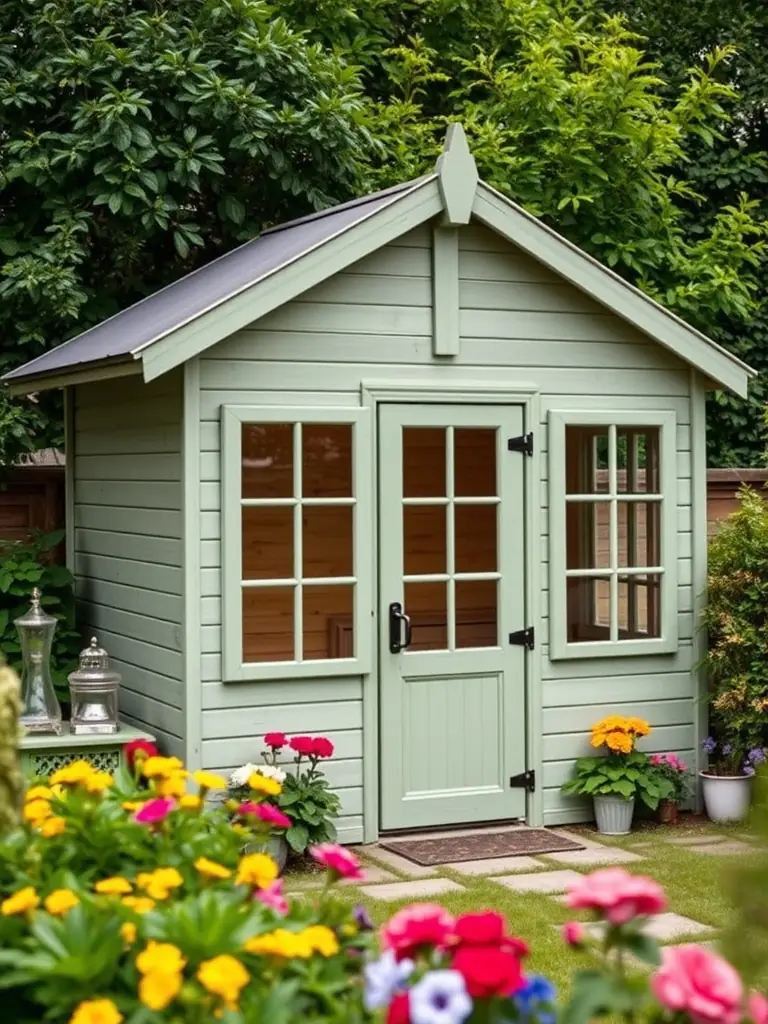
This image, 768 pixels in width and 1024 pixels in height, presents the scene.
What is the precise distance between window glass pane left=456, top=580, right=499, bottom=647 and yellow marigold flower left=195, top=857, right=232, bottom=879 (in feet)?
16.0

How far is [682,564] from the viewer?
834 cm

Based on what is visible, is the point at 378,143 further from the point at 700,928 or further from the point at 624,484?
the point at 700,928

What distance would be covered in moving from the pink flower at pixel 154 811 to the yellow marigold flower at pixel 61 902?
12.8 inches

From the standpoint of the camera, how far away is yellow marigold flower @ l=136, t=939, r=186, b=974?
257 centimetres

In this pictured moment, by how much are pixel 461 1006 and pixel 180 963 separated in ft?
1.71

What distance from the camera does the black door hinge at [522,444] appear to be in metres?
7.84

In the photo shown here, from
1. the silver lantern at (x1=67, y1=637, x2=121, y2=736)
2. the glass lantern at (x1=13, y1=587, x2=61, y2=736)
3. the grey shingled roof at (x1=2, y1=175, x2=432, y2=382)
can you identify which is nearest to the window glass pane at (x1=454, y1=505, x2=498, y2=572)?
the grey shingled roof at (x1=2, y1=175, x2=432, y2=382)

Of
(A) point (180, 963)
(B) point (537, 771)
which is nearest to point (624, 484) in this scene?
(B) point (537, 771)

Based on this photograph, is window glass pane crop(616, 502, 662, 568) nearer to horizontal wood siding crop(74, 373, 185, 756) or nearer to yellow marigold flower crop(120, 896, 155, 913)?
horizontal wood siding crop(74, 373, 185, 756)

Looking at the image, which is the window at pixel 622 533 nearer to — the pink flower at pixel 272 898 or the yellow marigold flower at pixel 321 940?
the pink flower at pixel 272 898

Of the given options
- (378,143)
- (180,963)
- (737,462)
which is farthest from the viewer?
(737,462)

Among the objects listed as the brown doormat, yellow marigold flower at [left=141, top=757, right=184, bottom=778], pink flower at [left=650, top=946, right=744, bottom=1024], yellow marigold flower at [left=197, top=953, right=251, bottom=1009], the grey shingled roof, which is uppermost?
the grey shingled roof

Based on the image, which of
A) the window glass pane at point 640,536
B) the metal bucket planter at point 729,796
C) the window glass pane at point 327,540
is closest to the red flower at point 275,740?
the window glass pane at point 327,540

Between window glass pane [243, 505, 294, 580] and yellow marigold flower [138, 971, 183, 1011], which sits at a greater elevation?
window glass pane [243, 505, 294, 580]
